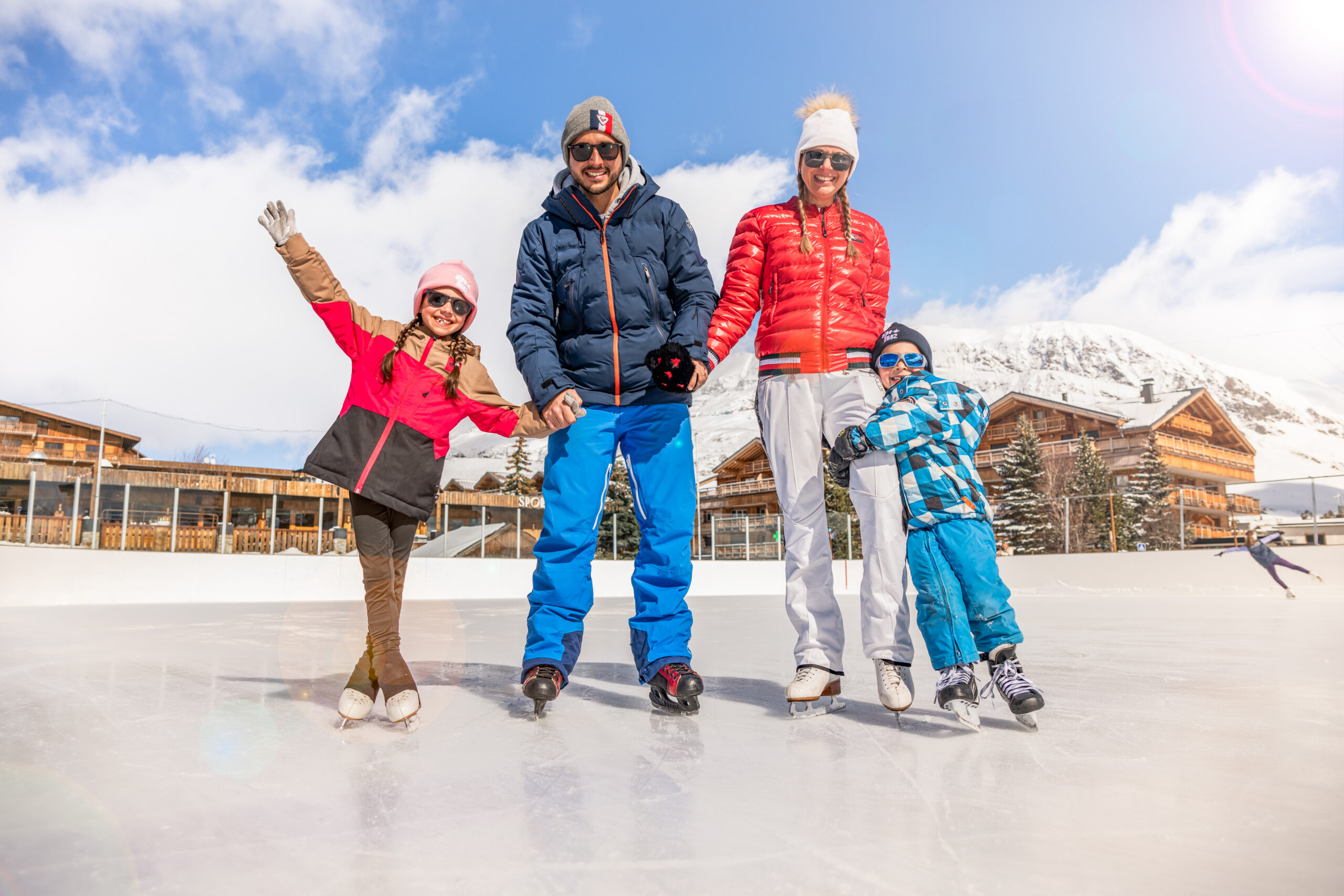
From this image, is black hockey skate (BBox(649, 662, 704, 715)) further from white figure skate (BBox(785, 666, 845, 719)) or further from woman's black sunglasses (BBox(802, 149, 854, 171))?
woman's black sunglasses (BBox(802, 149, 854, 171))

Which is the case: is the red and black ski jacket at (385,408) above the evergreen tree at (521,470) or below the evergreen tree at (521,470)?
below

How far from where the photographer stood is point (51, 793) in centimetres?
119

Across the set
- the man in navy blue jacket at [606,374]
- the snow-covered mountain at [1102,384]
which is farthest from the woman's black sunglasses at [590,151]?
the snow-covered mountain at [1102,384]

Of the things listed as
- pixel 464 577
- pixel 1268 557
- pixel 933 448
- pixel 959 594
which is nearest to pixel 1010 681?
pixel 959 594

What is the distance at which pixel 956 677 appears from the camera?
1.75m

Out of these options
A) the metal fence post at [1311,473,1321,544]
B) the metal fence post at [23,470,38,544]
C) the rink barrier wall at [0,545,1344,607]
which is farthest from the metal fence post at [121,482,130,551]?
the metal fence post at [1311,473,1321,544]

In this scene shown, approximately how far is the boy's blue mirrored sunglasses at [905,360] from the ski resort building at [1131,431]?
2195cm

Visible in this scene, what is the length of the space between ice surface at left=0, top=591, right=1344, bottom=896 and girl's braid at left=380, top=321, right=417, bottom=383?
2.64 ft

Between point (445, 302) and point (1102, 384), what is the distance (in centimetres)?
12243

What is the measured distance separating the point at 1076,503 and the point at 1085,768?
582 inches

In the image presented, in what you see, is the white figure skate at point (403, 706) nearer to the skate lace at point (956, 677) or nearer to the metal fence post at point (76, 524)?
the skate lace at point (956, 677)

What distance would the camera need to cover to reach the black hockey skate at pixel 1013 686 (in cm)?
168

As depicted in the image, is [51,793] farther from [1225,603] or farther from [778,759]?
[1225,603]

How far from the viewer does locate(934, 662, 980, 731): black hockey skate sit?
5.62 feet
